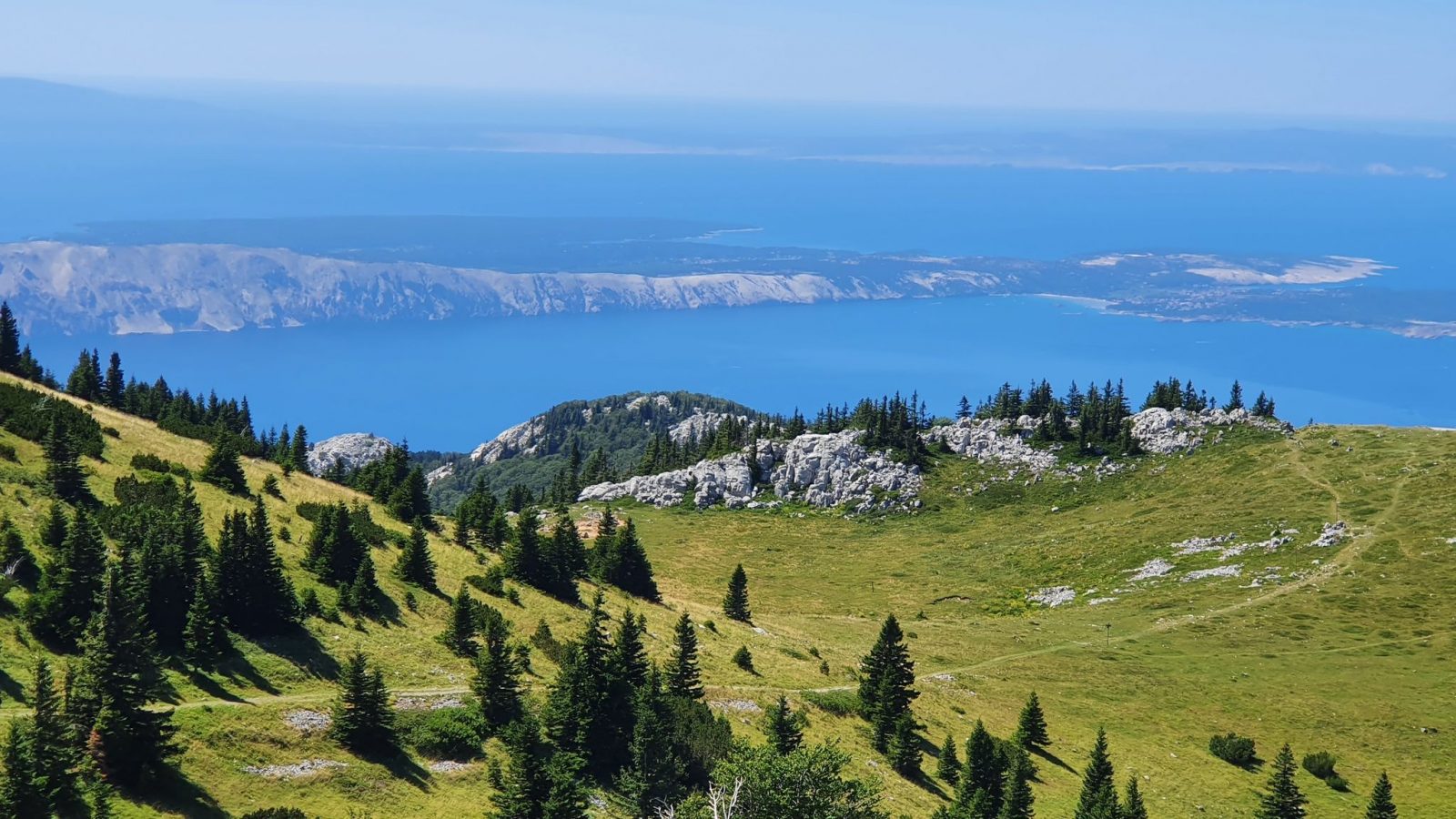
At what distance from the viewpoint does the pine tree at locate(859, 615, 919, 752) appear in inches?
2185

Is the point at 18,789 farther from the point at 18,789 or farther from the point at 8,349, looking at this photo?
the point at 8,349

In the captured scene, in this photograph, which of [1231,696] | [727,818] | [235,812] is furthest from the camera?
[1231,696]

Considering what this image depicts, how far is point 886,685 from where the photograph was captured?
5703cm

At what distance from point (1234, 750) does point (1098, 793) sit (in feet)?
65.1

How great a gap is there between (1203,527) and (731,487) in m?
64.5

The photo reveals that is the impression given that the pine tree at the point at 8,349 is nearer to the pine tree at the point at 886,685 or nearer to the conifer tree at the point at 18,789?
the conifer tree at the point at 18,789

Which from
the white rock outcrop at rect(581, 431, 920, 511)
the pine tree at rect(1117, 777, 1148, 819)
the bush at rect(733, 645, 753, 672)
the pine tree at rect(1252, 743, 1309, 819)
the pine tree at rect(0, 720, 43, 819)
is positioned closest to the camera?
the pine tree at rect(0, 720, 43, 819)

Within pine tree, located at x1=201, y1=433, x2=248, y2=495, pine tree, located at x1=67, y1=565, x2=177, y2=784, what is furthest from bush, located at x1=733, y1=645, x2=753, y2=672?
pine tree, located at x1=67, y1=565, x2=177, y2=784

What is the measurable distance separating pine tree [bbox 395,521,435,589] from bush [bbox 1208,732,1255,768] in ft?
152

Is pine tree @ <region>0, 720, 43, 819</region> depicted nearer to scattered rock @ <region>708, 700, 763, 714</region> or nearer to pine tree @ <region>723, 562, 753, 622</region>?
scattered rock @ <region>708, 700, 763, 714</region>

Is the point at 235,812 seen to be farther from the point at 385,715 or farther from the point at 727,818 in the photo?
the point at 727,818

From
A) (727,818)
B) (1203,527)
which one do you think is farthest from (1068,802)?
(1203,527)

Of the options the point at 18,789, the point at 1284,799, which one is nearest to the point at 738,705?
the point at 1284,799

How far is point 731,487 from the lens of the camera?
15112 centimetres
